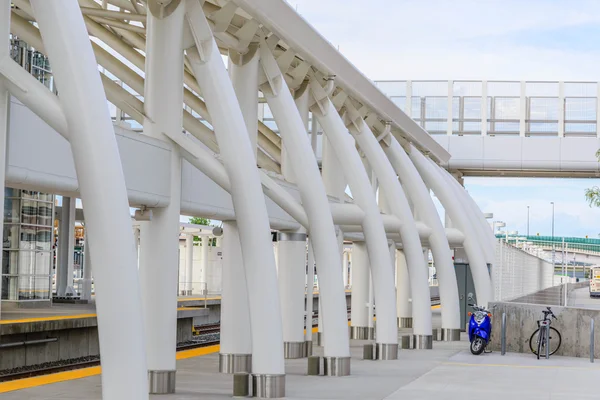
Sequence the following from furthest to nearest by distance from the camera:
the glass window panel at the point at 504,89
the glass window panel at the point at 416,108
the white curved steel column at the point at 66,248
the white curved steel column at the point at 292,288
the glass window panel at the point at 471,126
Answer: the glass window panel at the point at 416,108
the glass window panel at the point at 504,89
the glass window panel at the point at 471,126
the white curved steel column at the point at 66,248
the white curved steel column at the point at 292,288

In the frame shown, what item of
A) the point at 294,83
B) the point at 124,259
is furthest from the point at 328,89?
the point at 124,259

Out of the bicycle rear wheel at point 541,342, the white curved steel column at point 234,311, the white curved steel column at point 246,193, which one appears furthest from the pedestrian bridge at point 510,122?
the white curved steel column at point 246,193

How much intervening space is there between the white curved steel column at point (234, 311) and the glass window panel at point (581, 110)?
20.4m

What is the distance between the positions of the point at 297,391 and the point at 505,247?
13.9 meters

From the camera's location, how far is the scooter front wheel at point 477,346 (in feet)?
67.6

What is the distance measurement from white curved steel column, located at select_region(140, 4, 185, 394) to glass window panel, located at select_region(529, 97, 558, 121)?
22.6 meters

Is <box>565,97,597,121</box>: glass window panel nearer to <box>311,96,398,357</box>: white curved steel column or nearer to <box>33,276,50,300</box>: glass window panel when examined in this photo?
<box>311,96,398,357</box>: white curved steel column

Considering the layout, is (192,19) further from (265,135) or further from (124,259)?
(265,135)

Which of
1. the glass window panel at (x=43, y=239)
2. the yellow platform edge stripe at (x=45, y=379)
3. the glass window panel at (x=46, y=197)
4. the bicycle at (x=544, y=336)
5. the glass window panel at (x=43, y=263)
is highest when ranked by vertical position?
the glass window panel at (x=46, y=197)

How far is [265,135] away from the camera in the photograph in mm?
24500

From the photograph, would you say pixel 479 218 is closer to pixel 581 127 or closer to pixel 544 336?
pixel 581 127

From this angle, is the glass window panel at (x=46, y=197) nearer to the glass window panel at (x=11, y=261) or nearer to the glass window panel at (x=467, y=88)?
the glass window panel at (x=11, y=261)

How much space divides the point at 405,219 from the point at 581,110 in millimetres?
14836

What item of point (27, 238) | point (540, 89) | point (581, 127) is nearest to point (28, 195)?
point (27, 238)
